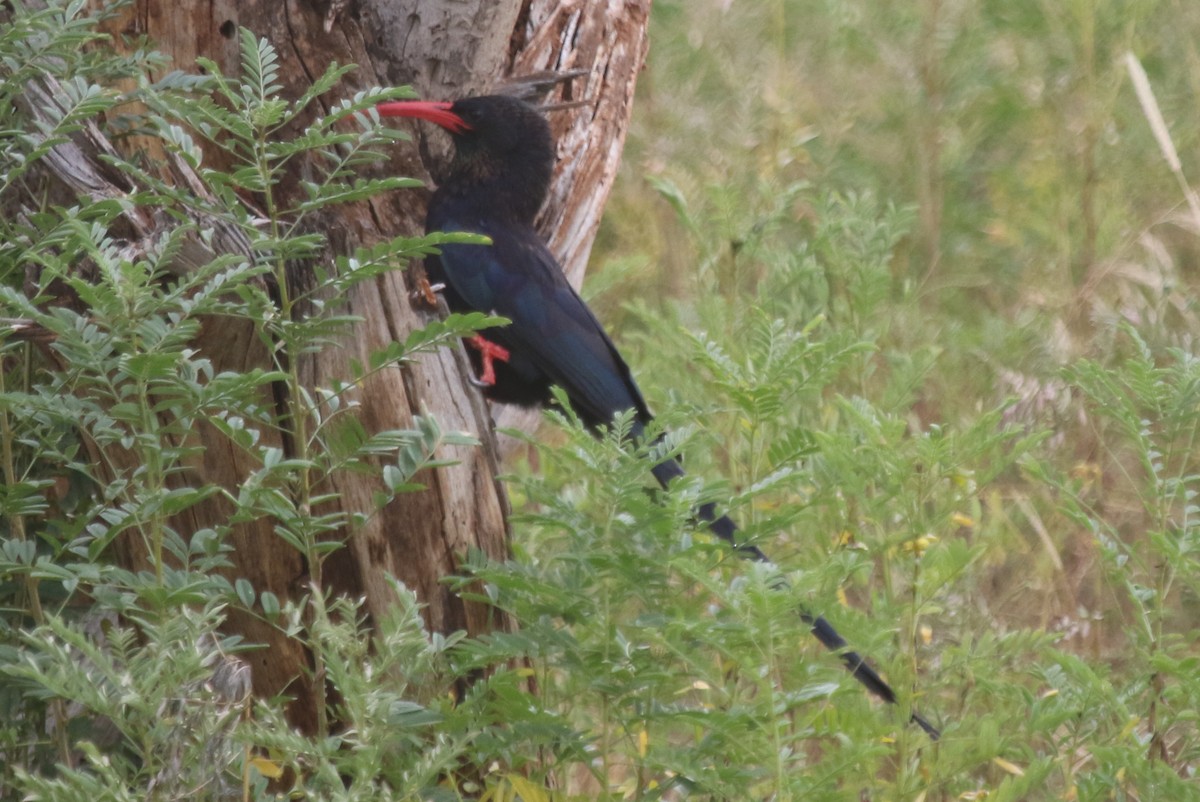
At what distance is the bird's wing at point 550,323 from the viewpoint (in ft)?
12.8

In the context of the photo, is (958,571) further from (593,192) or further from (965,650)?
(593,192)

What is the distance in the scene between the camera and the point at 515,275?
3982mm

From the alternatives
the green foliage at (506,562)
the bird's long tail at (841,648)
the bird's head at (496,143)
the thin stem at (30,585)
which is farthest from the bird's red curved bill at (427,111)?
the thin stem at (30,585)

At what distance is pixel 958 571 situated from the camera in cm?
228

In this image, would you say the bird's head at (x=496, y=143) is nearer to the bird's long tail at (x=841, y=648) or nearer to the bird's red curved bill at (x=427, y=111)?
the bird's red curved bill at (x=427, y=111)

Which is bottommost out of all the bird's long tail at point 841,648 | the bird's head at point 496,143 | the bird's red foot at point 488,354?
the bird's long tail at point 841,648

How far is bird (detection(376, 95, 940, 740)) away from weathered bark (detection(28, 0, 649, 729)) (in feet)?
0.34

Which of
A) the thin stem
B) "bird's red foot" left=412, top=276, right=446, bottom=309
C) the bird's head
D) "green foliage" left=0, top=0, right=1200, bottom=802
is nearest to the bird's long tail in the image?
"green foliage" left=0, top=0, right=1200, bottom=802

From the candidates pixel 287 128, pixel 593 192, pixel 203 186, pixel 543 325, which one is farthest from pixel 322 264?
pixel 593 192

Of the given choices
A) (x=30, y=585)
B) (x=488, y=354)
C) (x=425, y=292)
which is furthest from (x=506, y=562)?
(x=488, y=354)

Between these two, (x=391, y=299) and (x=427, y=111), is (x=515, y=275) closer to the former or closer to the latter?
(x=427, y=111)

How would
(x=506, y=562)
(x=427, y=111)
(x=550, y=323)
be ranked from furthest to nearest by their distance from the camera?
(x=550, y=323) < (x=427, y=111) < (x=506, y=562)

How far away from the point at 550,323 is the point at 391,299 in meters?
1.07

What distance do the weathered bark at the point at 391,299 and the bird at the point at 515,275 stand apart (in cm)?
10
